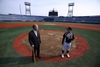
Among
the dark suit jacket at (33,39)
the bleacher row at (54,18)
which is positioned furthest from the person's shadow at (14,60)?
the bleacher row at (54,18)

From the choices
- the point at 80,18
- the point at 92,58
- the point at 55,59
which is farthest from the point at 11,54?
the point at 80,18

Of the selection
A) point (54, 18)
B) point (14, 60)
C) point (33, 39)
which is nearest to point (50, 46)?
point (33, 39)

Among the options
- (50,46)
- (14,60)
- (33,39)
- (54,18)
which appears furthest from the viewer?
(54,18)

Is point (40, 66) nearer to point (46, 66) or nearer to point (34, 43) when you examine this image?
point (46, 66)


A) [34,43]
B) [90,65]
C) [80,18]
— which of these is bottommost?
[90,65]

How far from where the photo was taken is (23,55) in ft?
18.8

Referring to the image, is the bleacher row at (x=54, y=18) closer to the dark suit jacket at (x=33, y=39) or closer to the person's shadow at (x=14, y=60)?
the person's shadow at (x=14, y=60)

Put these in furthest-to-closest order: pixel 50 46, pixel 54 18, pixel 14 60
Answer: pixel 54 18, pixel 50 46, pixel 14 60

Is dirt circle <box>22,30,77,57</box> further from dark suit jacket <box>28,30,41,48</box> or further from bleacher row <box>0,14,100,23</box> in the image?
bleacher row <box>0,14,100,23</box>

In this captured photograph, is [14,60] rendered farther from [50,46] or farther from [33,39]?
[50,46]

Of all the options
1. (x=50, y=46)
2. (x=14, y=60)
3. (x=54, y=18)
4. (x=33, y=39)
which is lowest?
(x=14, y=60)

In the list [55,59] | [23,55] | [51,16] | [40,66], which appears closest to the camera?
[40,66]

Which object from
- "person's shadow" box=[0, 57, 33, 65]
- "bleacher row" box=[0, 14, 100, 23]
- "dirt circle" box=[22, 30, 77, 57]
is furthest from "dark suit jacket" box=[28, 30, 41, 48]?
"bleacher row" box=[0, 14, 100, 23]

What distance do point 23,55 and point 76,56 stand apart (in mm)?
3535
